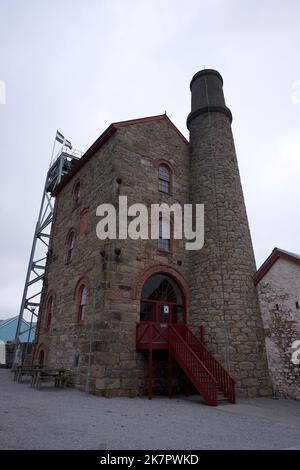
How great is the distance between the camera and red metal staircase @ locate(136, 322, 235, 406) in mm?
9086

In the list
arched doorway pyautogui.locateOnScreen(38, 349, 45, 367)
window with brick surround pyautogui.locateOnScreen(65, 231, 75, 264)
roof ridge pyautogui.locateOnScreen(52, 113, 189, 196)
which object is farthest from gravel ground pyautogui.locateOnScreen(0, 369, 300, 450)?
roof ridge pyautogui.locateOnScreen(52, 113, 189, 196)

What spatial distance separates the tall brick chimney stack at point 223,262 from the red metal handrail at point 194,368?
A: 88.1 inches

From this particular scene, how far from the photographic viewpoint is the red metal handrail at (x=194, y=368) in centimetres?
889

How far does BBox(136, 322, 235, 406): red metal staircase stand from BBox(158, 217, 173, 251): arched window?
3.52 meters

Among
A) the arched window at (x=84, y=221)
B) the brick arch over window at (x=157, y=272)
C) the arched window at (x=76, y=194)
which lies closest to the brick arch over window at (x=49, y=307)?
the arched window at (x=84, y=221)

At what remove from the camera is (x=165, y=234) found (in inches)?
527

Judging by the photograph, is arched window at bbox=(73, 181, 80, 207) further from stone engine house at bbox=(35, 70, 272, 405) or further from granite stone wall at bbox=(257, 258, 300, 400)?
granite stone wall at bbox=(257, 258, 300, 400)

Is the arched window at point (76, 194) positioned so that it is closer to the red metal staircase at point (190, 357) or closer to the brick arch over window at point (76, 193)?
the brick arch over window at point (76, 193)

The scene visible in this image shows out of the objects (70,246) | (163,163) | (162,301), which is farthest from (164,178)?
(70,246)

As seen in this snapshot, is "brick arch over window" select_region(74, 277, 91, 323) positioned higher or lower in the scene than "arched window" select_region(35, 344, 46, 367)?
higher

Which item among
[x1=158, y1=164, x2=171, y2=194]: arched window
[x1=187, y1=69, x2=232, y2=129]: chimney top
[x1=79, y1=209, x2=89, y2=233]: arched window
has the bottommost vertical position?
[x1=79, y1=209, x2=89, y2=233]: arched window

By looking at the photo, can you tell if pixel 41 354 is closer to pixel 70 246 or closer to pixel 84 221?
pixel 70 246
